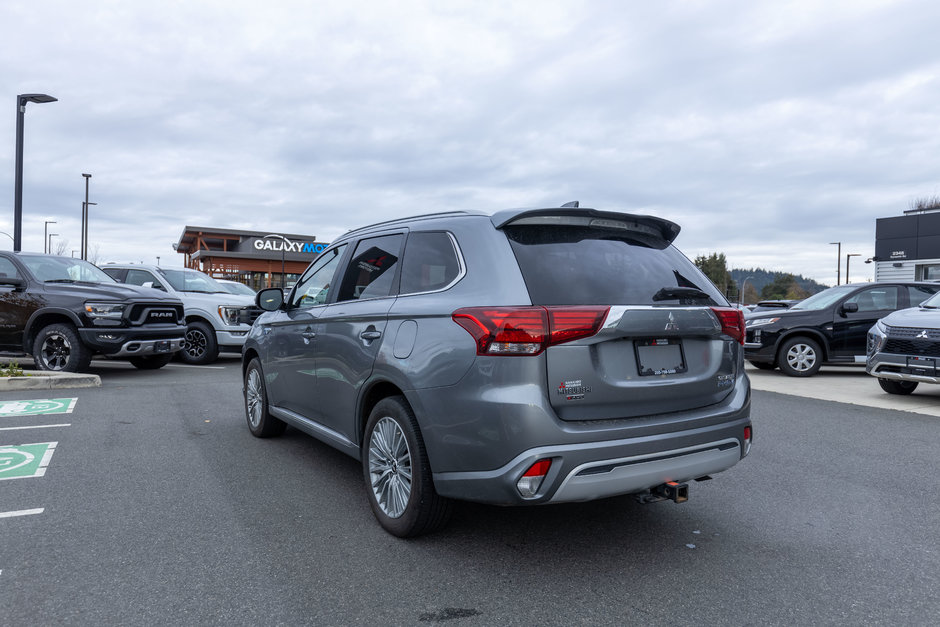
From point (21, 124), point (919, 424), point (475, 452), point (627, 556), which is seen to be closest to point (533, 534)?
point (627, 556)

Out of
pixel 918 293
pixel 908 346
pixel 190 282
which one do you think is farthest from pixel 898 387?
pixel 190 282

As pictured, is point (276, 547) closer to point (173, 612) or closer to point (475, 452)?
point (173, 612)

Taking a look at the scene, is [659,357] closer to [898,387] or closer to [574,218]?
[574,218]

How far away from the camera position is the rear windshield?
313cm

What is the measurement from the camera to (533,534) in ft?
12.3

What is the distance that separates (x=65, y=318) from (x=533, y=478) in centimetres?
909

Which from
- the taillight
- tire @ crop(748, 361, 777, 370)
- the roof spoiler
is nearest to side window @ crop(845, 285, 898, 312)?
tire @ crop(748, 361, 777, 370)

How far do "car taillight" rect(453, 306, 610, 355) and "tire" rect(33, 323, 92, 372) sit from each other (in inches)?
338

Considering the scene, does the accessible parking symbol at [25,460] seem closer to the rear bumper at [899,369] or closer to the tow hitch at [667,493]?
the tow hitch at [667,493]

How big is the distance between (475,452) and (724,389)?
1.46m

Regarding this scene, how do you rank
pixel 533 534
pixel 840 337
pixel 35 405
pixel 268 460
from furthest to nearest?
1. pixel 840 337
2. pixel 35 405
3. pixel 268 460
4. pixel 533 534

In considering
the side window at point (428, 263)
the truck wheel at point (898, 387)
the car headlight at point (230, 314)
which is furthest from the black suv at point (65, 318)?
the truck wheel at point (898, 387)

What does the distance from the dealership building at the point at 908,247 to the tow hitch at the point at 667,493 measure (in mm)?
33911

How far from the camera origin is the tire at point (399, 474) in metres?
3.38
